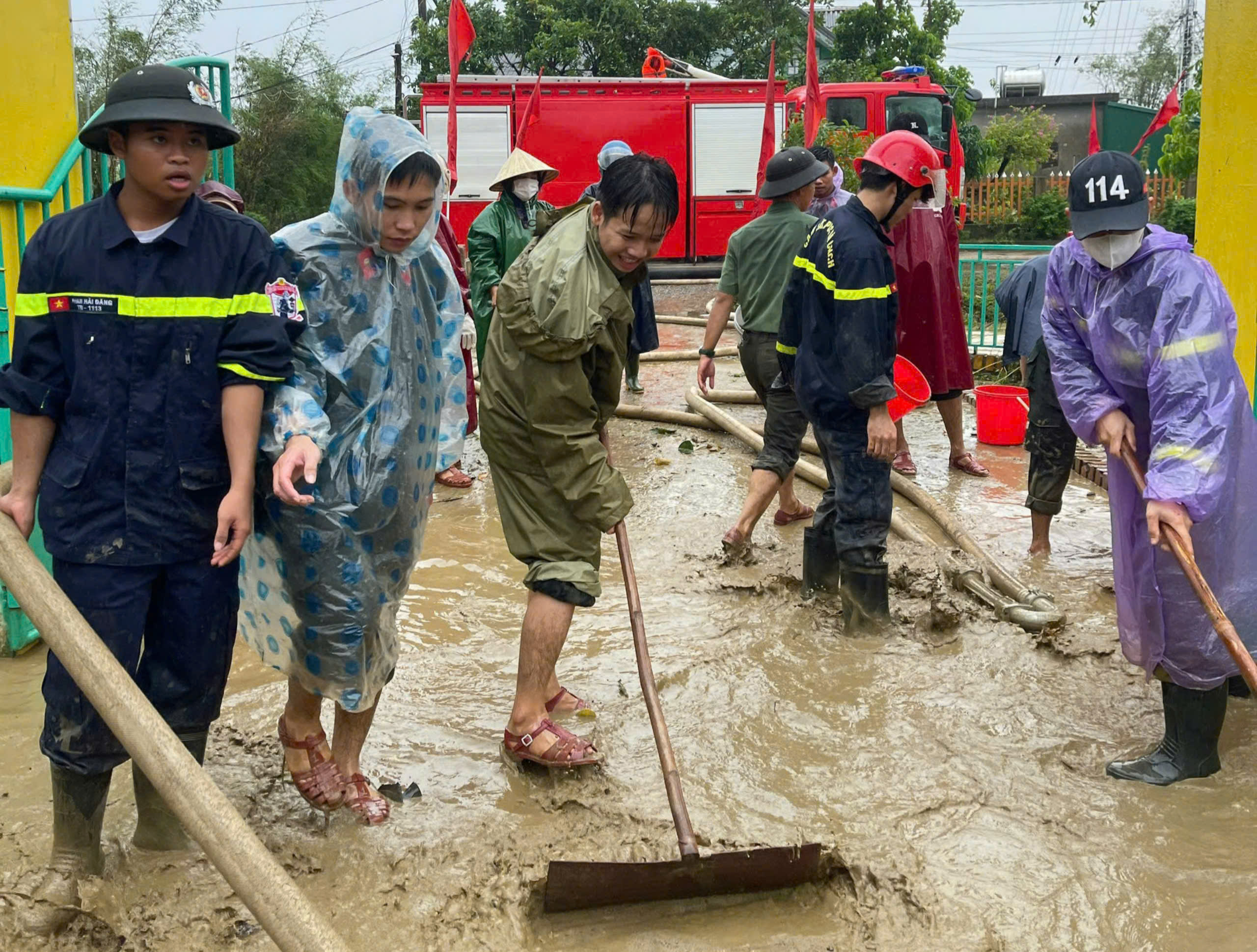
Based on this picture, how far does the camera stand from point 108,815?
10.7 ft

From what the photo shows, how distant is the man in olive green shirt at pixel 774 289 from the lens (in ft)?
19.1

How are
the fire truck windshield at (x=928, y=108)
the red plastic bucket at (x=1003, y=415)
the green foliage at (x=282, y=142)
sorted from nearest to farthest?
the red plastic bucket at (x=1003, y=415) < the fire truck windshield at (x=928, y=108) < the green foliage at (x=282, y=142)

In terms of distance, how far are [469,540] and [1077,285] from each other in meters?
3.32

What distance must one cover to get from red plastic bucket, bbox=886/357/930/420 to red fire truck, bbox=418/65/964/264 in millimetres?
10290

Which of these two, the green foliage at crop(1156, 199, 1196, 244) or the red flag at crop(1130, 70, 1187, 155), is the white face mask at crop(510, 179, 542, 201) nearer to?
the red flag at crop(1130, 70, 1187, 155)

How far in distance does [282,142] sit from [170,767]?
21.3m

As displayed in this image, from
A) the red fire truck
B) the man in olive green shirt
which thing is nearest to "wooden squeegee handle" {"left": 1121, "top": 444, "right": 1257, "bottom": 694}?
the man in olive green shirt

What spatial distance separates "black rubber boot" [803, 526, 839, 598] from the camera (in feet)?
17.0

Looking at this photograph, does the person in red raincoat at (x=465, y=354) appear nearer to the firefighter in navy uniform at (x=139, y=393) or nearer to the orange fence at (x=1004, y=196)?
the firefighter in navy uniform at (x=139, y=393)

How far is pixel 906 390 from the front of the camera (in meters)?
4.89

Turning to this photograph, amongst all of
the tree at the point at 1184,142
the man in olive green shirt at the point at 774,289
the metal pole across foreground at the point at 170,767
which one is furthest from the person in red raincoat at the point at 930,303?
the metal pole across foreground at the point at 170,767

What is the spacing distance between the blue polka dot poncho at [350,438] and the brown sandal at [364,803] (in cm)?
31

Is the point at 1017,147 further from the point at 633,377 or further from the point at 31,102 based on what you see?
the point at 31,102

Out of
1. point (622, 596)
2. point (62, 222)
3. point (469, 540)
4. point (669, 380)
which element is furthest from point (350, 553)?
point (669, 380)
